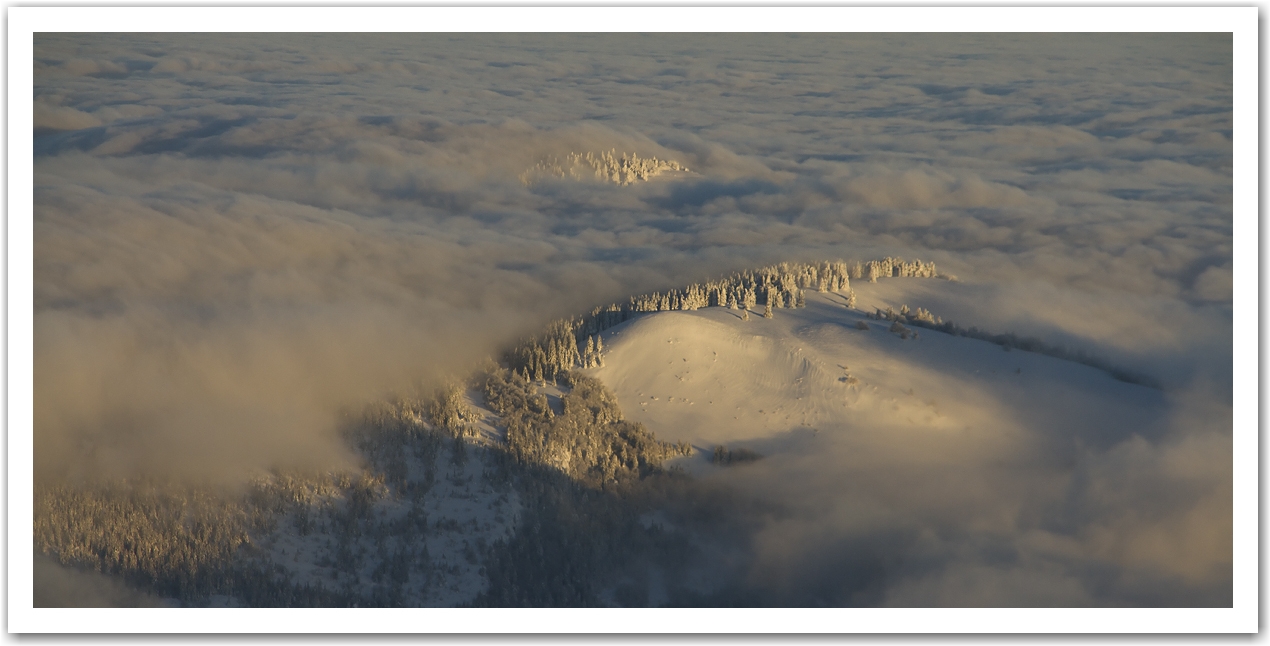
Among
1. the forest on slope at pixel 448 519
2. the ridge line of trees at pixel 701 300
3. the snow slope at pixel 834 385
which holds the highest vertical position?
the ridge line of trees at pixel 701 300

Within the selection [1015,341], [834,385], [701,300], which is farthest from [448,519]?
[1015,341]

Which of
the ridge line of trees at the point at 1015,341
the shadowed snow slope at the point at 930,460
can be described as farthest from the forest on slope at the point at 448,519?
the ridge line of trees at the point at 1015,341

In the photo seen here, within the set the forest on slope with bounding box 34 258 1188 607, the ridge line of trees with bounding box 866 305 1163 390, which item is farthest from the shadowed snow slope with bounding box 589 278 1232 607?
the forest on slope with bounding box 34 258 1188 607

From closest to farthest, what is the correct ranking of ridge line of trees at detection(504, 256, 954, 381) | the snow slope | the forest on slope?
the forest on slope → the snow slope → ridge line of trees at detection(504, 256, 954, 381)

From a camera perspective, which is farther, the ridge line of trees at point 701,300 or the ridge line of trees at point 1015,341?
the ridge line of trees at point 1015,341

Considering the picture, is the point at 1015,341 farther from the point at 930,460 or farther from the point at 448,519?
the point at 448,519

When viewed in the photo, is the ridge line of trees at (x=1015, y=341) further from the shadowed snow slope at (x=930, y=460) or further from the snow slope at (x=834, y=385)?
the shadowed snow slope at (x=930, y=460)

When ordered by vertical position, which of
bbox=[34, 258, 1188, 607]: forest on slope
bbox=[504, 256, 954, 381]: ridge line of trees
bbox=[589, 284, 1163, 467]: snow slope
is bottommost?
bbox=[34, 258, 1188, 607]: forest on slope

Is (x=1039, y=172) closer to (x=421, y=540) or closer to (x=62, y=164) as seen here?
(x=62, y=164)

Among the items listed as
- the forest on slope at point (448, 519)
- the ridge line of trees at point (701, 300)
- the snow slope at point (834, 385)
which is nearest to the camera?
the forest on slope at point (448, 519)

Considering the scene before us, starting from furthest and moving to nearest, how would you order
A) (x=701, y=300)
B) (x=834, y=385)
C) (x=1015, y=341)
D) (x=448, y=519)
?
(x=701, y=300) → (x=1015, y=341) → (x=834, y=385) → (x=448, y=519)

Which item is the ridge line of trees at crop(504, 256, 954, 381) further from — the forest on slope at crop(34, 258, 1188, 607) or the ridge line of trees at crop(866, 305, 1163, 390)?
the ridge line of trees at crop(866, 305, 1163, 390)
